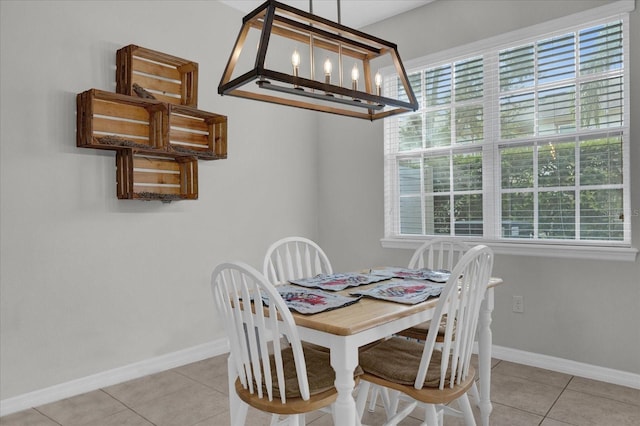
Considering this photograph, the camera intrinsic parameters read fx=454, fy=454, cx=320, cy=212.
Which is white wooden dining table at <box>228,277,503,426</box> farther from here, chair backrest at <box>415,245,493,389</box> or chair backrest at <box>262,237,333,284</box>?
chair backrest at <box>262,237,333,284</box>

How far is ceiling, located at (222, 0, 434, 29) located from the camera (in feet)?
11.9

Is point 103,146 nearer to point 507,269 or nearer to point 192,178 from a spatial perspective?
point 192,178

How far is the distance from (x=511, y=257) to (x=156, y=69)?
2810 millimetres

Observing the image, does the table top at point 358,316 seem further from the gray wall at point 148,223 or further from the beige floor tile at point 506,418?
the gray wall at point 148,223

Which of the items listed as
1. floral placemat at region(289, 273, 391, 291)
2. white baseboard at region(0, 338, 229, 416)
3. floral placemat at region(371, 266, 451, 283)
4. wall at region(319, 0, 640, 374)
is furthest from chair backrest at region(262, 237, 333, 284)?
wall at region(319, 0, 640, 374)

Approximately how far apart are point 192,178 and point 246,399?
1.94 m

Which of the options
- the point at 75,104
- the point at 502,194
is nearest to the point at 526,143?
the point at 502,194

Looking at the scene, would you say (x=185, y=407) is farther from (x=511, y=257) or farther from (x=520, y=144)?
(x=520, y=144)

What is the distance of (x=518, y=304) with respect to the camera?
3.20m

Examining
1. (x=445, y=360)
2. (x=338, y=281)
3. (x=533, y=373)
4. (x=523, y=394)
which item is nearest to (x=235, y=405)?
(x=338, y=281)

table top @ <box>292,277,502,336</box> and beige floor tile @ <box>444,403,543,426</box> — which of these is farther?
beige floor tile @ <box>444,403,543,426</box>

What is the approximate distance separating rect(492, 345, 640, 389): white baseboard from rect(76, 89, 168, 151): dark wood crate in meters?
2.79

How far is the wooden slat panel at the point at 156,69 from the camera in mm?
3029

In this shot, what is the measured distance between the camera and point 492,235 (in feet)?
10.9
